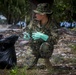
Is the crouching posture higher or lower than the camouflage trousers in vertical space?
higher

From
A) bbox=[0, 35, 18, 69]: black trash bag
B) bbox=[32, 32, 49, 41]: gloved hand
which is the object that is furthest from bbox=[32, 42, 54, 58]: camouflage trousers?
bbox=[0, 35, 18, 69]: black trash bag

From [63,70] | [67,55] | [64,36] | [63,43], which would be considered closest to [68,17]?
[64,36]

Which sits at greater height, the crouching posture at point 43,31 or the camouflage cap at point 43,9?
the camouflage cap at point 43,9

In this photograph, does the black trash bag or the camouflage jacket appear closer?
the camouflage jacket

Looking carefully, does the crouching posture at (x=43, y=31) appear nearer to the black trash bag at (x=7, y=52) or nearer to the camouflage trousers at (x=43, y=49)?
the camouflage trousers at (x=43, y=49)

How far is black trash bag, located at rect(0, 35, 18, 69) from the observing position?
7.27 m

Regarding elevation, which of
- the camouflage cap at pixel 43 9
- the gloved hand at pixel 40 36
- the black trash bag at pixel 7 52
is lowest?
the black trash bag at pixel 7 52

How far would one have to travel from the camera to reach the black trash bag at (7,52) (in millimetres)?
7273

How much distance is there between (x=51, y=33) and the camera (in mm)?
6930

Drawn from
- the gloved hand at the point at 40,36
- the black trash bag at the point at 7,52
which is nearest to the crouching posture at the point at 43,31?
the gloved hand at the point at 40,36

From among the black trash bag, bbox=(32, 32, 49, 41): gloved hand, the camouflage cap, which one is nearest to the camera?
bbox=(32, 32, 49, 41): gloved hand

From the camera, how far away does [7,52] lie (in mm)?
7414

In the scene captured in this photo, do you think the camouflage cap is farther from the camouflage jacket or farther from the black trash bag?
the black trash bag

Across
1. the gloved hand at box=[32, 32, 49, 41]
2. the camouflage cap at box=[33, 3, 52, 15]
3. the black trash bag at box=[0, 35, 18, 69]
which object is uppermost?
the camouflage cap at box=[33, 3, 52, 15]
